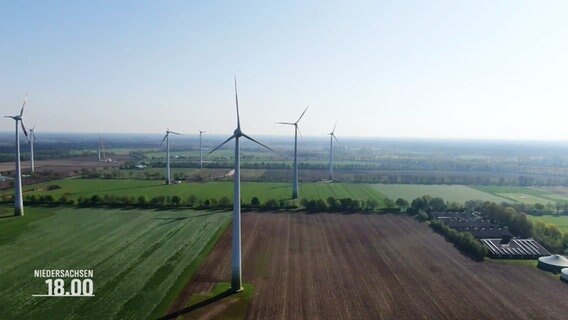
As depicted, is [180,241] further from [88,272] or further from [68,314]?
[68,314]

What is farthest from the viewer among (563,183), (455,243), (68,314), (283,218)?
(563,183)

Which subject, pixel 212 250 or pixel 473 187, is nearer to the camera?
pixel 212 250

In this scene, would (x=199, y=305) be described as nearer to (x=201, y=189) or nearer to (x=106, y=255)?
(x=106, y=255)

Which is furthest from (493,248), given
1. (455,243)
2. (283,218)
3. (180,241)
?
(180,241)

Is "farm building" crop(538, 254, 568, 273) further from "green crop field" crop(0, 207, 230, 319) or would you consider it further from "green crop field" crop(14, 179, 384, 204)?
"green crop field" crop(0, 207, 230, 319)

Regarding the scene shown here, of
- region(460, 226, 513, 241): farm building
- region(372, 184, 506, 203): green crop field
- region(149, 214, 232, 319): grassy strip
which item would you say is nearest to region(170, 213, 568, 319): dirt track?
region(149, 214, 232, 319): grassy strip

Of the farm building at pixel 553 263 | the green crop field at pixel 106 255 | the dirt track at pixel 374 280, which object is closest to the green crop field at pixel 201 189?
the green crop field at pixel 106 255
